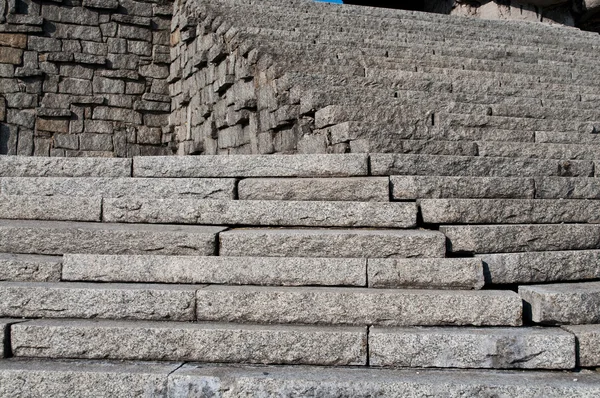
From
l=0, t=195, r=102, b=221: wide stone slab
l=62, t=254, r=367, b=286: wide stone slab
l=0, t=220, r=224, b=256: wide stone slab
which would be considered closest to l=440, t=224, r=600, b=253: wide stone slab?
l=62, t=254, r=367, b=286: wide stone slab

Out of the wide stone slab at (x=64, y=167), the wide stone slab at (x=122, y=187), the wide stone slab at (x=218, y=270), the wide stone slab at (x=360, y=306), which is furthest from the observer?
the wide stone slab at (x=64, y=167)

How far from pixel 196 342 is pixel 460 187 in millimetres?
2278

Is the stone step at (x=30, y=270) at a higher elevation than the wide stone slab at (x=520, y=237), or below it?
below

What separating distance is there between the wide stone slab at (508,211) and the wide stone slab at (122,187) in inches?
60.7

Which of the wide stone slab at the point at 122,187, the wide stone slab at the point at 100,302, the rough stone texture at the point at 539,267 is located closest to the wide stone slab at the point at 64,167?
the wide stone slab at the point at 122,187

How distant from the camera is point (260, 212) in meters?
4.05

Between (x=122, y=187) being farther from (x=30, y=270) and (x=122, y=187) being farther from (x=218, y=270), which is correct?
(x=218, y=270)

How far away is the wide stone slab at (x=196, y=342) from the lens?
311 cm

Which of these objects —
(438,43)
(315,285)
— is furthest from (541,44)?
(315,285)

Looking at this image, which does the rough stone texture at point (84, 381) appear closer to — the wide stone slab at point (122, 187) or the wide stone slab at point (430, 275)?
the wide stone slab at point (430, 275)

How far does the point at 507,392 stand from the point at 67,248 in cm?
289

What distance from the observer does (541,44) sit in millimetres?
9969

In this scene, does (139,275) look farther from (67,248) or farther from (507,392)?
(507,392)

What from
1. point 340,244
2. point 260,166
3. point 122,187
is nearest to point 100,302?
point 122,187
